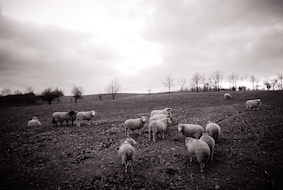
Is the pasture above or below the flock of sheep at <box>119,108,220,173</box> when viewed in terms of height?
below

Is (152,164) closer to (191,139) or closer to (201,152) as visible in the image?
(191,139)

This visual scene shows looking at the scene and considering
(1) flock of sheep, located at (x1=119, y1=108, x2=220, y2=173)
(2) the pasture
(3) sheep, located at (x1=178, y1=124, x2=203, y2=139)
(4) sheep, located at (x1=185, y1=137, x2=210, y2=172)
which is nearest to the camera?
(2) the pasture

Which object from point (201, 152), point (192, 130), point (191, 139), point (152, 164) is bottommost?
point (152, 164)

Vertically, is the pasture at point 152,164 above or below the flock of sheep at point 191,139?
below

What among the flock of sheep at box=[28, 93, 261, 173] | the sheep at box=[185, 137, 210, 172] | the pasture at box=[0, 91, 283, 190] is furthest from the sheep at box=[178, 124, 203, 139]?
the sheep at box=[185, 137, 210, 172]

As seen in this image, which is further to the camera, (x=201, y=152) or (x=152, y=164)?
(x=152, y=164)

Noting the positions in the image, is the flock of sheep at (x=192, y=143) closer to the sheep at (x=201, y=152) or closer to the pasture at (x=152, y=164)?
the sheep at (x=201, y=152)

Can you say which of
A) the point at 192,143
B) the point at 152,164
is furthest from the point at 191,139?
the point at 152,164

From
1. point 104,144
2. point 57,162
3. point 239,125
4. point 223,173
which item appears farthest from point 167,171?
point 239,125

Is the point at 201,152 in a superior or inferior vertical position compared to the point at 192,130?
inferior

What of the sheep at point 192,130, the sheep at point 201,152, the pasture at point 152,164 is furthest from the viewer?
the sheep at point 192,130

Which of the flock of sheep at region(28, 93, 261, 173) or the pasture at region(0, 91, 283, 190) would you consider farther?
the flock of sheep at region(28, 93, 261, 173)

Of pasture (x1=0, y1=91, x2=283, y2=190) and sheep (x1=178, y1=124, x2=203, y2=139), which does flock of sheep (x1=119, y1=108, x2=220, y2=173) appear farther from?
pasture (x1=0, y1=91, x2=283, y2=190)

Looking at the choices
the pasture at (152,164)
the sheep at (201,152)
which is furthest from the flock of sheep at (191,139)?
the pasture at (152,164)
